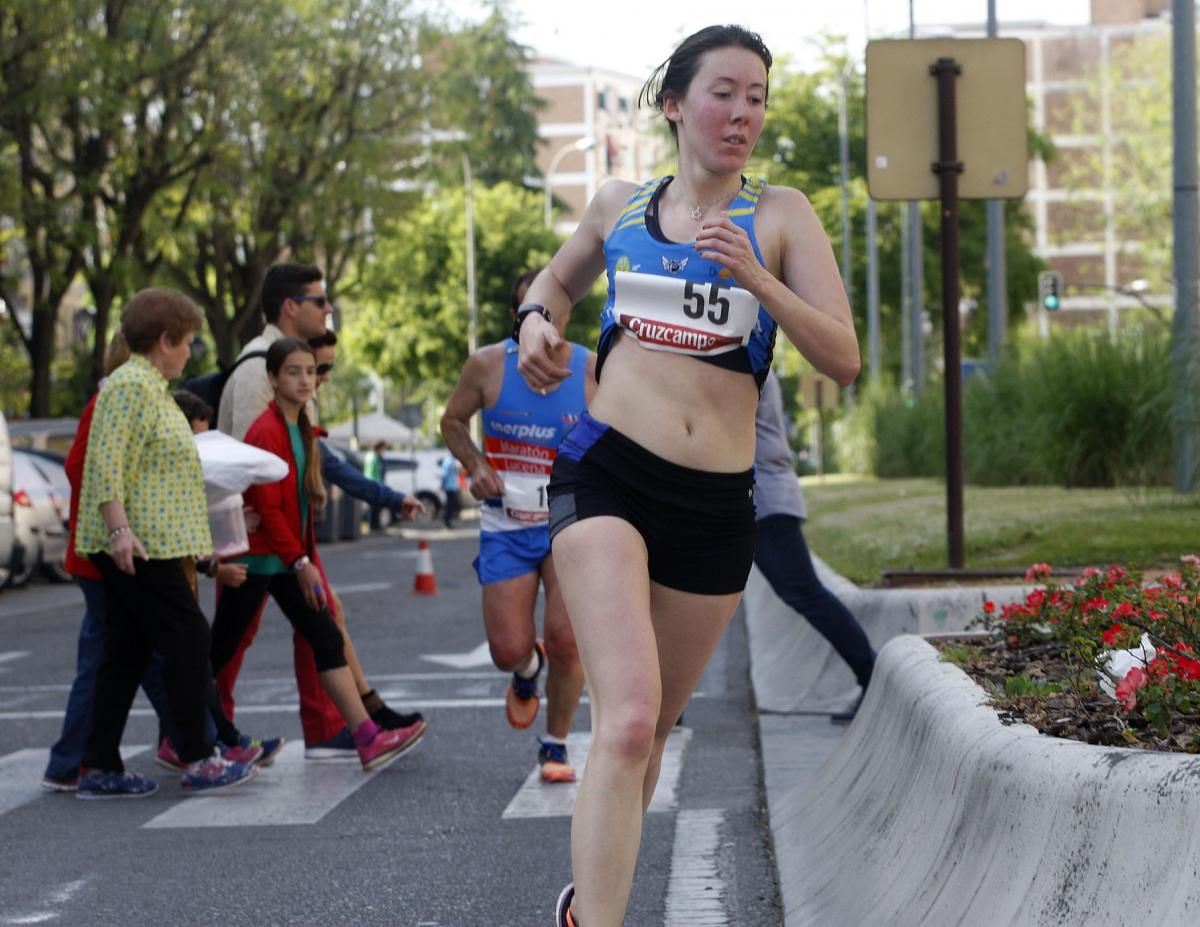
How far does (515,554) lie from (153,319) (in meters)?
1.59

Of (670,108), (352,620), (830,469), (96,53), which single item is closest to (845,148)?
(830,469)

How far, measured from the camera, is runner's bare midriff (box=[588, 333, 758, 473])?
4289mm

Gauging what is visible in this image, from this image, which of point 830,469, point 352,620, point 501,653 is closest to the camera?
point 501,653

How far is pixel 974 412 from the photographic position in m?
24.8

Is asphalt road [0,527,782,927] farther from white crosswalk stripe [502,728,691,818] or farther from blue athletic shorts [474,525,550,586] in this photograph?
blue athletic shorts [474,525,550,586]

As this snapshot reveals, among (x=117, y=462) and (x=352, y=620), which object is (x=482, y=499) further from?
(x=352, y=620)

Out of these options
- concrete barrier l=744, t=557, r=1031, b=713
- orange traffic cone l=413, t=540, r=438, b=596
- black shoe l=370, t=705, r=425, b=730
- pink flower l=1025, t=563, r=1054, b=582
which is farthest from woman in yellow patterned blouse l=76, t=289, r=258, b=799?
orange traffic cone l=413, t=540, r=438, b=596

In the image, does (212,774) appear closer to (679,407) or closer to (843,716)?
(843,716)

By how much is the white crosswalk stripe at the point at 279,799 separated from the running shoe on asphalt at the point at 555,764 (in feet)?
2.33

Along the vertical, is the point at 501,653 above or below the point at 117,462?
below

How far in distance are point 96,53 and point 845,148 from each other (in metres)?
34.4

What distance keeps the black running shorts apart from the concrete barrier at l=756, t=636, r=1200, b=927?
1.94ft

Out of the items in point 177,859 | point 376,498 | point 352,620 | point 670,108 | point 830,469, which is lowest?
point 830,469

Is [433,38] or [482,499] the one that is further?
[433,38]
